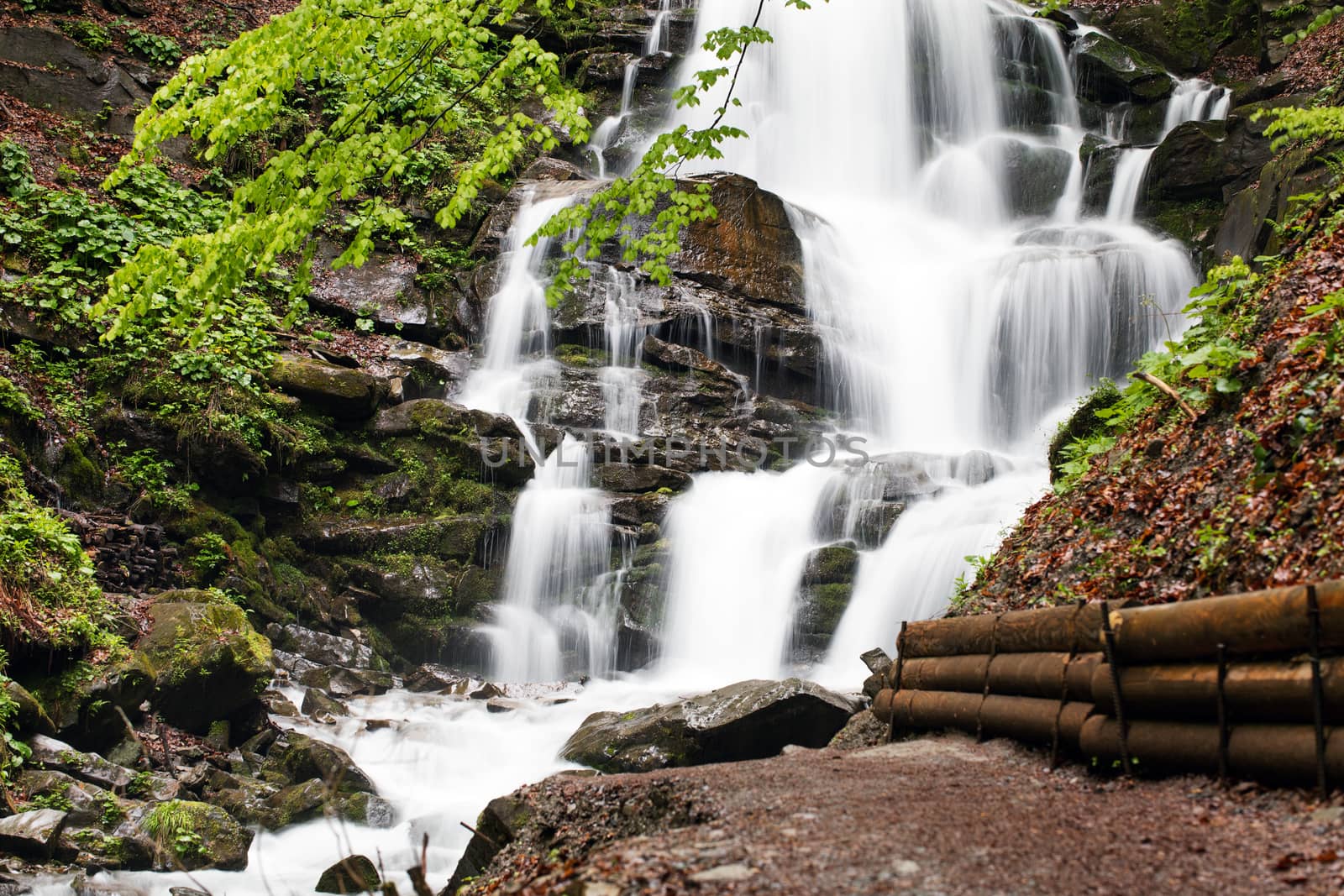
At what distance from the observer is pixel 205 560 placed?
10.5 meters

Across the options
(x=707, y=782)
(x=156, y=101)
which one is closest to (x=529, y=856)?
(x=707, y=782)

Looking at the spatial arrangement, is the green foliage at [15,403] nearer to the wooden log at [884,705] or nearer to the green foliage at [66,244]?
the green foliage at [66,244]

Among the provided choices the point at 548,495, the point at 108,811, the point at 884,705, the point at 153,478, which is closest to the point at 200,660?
the point at 108,811

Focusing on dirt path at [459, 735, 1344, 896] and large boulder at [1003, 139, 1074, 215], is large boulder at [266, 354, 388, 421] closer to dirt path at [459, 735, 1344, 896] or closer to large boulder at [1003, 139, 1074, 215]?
dirt path at [459, 735, 1344, 896]

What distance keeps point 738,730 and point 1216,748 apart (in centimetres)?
447

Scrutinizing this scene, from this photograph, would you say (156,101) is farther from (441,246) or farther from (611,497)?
(441,246)

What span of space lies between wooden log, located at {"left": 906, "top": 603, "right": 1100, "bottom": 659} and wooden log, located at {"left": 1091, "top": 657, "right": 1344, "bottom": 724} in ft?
0.85

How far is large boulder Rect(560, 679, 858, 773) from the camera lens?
24.1ft

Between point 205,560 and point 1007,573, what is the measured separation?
28.6 feet

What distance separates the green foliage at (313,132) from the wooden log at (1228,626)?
4.64m

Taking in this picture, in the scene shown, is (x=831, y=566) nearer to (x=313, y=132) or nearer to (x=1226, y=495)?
(x=1226, y=495)

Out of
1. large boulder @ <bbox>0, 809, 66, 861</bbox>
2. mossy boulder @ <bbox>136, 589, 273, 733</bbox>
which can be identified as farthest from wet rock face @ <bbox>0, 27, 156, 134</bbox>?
large boulder @ <bbox>0, 809, 66, 861</bbox>

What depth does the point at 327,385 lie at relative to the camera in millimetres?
12531

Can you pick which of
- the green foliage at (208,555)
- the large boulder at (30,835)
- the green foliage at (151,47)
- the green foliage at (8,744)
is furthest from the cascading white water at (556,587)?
the green foliage at (151,47)
